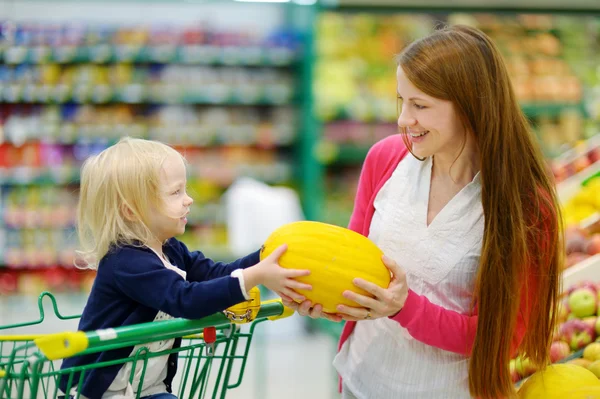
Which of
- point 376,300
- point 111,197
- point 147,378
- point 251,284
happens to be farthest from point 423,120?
point 147,378

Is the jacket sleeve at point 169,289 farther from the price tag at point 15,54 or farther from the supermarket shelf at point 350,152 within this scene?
the price tag at point 15,54

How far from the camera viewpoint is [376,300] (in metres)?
1.60

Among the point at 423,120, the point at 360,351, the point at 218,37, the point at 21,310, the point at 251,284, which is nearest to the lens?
the point at 251,284

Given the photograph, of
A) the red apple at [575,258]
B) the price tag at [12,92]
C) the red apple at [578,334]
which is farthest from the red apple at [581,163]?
the price tag at [12,92]

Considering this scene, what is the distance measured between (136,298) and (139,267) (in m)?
0.07

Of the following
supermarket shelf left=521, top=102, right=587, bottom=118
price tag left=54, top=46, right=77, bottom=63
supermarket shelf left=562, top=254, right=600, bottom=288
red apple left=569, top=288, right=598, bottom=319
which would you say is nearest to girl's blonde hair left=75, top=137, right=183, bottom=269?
red apple left=569, top=288, right=598, bottom=319

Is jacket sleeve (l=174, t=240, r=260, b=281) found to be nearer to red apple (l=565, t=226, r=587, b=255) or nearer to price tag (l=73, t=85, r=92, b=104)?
red apple (l=565, t=226, r=587, b=255)

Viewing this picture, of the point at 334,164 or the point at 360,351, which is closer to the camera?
the point at 360,351

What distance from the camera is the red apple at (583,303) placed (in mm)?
2428

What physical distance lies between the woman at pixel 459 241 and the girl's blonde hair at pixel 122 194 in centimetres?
39

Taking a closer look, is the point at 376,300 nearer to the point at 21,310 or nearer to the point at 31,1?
the point at 21,310

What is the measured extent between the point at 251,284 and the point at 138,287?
239mm

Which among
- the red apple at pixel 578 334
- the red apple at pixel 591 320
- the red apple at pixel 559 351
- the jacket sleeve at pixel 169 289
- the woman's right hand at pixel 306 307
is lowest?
the red apple at pixel 559 351

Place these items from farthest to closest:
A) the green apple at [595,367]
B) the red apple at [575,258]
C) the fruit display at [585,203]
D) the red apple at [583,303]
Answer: the fruit display at [585,203], the red apple at [575,258], the red apple at [583,303], the green apple at [595,367]
